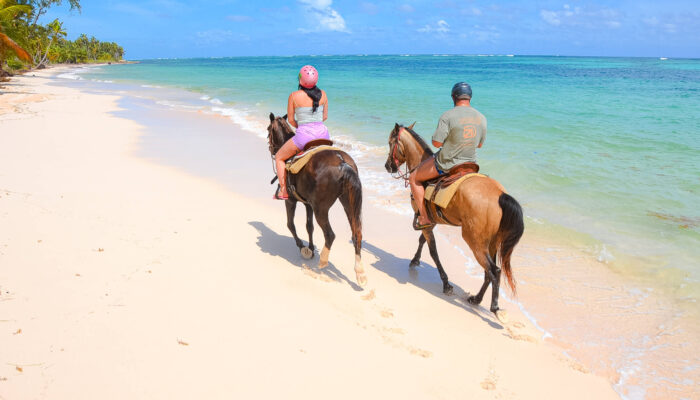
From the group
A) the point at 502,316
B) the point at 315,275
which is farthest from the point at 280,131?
the point at 502,316

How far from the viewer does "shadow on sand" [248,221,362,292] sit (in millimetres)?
5795

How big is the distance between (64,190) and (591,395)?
325 inches

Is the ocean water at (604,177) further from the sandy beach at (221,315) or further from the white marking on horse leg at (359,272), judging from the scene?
the white marking on horse leg at (359,272)

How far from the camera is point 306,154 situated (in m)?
5.53

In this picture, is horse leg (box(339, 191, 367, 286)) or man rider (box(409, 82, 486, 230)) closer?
man rider (box(409, 82, 486, 230))

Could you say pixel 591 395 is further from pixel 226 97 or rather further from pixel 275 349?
pixel 226 97

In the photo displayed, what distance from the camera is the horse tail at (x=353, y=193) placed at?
5.18 meters

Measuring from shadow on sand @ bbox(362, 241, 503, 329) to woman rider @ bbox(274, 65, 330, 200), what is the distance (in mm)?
1858

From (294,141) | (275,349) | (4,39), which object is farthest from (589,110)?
(4,39)

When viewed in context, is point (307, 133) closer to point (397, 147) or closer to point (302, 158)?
point (302, 158)

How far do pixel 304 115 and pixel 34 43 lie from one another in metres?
69.5

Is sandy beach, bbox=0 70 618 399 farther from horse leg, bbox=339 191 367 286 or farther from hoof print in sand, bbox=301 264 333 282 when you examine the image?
horse leg, bbox=339 191 367 286

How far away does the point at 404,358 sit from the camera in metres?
3.98

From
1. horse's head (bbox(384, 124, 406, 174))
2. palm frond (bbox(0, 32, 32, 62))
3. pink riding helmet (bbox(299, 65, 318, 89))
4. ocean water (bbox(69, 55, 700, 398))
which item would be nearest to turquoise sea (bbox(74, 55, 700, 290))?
ocean water (bbox(69, 55, 700, 398))
